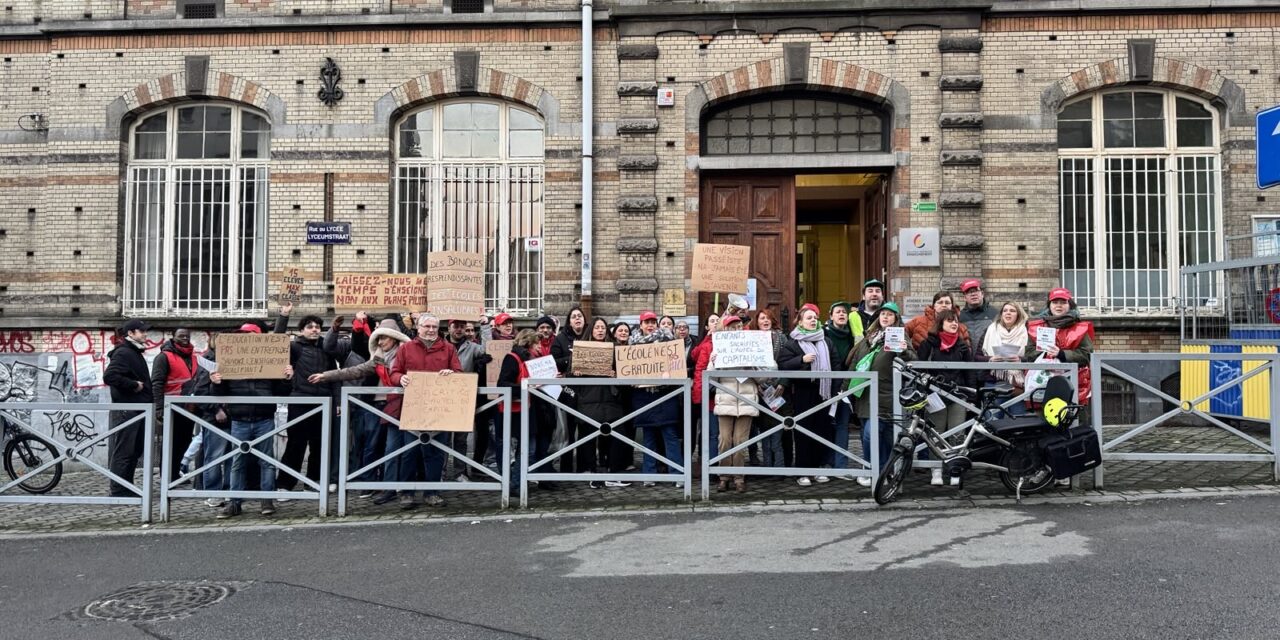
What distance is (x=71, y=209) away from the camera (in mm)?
13953

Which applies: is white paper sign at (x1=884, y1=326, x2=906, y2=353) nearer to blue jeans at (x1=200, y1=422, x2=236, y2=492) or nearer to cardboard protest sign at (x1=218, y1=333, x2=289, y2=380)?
cardboard protest sign at (x1=218, y1=333, x2=289, y2=380)

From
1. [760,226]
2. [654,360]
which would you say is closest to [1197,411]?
[654,360]

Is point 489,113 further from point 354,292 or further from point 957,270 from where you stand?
point 957,270

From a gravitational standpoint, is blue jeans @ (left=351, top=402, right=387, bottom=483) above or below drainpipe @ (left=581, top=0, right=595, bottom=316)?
below

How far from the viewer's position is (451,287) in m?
9.43

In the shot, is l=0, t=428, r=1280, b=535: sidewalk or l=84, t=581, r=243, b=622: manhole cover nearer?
l=84, t=581, r=243, b=622: manhole cover

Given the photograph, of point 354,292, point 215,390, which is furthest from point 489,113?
point 215,390

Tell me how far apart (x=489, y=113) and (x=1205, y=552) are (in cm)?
1080

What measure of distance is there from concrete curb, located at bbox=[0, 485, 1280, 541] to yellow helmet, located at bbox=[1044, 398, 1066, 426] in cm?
68

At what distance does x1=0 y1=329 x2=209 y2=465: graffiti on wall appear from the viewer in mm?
11094

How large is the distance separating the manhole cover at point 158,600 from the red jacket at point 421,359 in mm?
2631

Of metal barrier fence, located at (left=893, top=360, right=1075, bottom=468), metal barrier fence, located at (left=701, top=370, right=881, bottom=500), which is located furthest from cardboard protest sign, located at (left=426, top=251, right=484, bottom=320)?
metal barrier fence, located at (left=893, top=360, right=1075, bottom=468)

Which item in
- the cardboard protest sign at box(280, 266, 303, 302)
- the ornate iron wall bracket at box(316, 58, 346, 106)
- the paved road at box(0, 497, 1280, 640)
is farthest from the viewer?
the ornate iron wall bracket at box(316, 58, 346, 106)

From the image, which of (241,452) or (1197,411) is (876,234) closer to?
(1197,411)
